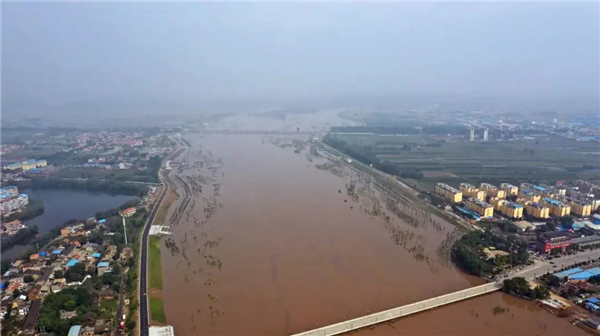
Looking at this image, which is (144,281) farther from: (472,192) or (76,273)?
(472,192)

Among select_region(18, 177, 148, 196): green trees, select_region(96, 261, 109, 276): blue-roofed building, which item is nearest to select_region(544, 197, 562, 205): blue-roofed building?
select_region(96, 261, 109, 276): blue-roofed building

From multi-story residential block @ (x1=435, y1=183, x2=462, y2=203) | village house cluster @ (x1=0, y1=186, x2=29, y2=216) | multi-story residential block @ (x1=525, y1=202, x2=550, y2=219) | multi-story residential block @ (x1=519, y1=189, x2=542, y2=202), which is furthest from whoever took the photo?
multi-story residential block @ (x1=435, y1=183, x2=462, y2=203)

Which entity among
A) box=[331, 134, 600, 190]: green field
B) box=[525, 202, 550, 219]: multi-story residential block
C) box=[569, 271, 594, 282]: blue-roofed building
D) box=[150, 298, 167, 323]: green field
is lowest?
box=[150, 298, 167, 323]: green field

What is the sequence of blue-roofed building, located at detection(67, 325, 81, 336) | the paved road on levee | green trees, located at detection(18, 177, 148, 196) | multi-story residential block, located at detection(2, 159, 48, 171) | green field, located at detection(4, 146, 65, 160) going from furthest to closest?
green field, located at detection(4, 146, 65, 160) → multi-story residential block, located at detection(2, 159, 48, 171) → green trees, located at detection(18, 177, 148, 196) → the paved road on levee → blue-roofed building, located at detection(67, 325, 81, 336)

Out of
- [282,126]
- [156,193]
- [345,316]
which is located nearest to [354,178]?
[156,193]

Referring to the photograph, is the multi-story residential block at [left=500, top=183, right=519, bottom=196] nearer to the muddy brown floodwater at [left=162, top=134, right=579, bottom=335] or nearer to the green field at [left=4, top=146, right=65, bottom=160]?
the muddy brown floodwater at [left=162, top=134, right=579, bottom=335]

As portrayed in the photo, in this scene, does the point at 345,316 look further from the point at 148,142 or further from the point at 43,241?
the point at 148,142
